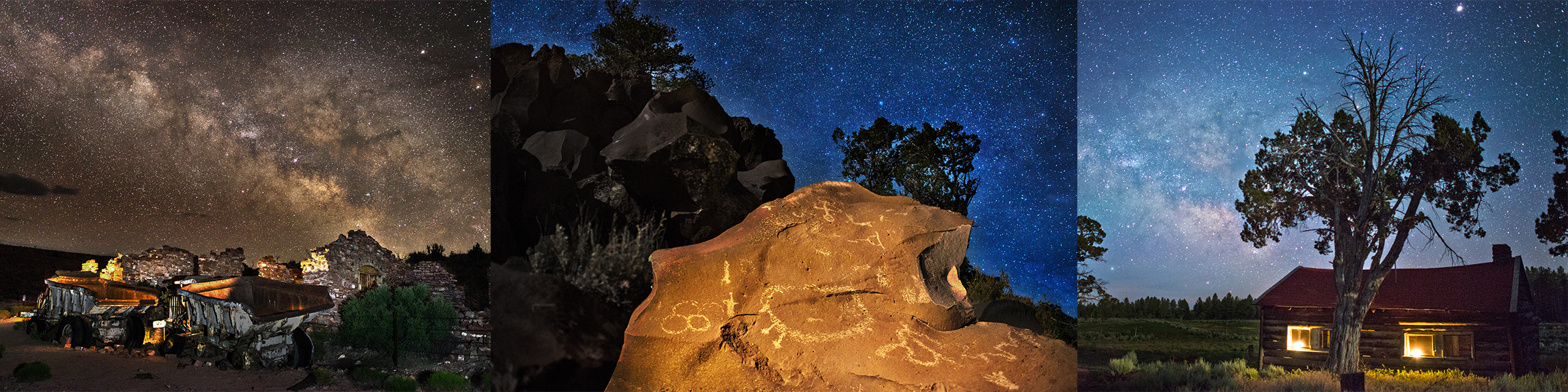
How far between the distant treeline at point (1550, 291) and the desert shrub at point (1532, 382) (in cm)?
58

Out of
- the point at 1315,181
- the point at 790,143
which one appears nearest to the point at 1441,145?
the point at 1315,181

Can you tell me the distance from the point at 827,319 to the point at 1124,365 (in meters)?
4.17

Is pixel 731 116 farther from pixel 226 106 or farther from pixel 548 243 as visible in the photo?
pixel 226 106

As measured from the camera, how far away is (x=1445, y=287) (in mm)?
7039

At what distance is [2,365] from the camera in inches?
269

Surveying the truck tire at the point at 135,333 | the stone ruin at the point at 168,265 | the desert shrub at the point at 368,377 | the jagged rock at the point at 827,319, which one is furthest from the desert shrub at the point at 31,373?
the jagged rock at the point at 827,319

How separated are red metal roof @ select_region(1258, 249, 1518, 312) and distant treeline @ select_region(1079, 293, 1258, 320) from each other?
58 cm

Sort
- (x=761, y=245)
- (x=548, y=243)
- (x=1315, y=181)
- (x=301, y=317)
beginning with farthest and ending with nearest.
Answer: (x=1315, y=181), (x=301, y=317), (x=548, y=243), (x=761, y=245)

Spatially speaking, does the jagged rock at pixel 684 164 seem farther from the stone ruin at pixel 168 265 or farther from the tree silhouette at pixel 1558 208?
the tree silhouette at pixel 1558 208

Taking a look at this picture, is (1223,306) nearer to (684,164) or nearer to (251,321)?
(684,164)

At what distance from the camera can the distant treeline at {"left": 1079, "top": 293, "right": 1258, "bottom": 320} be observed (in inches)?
292

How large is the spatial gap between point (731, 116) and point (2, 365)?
7.82 m

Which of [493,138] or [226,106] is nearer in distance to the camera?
[493,138]

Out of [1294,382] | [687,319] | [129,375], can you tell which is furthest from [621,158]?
[1294,382]
